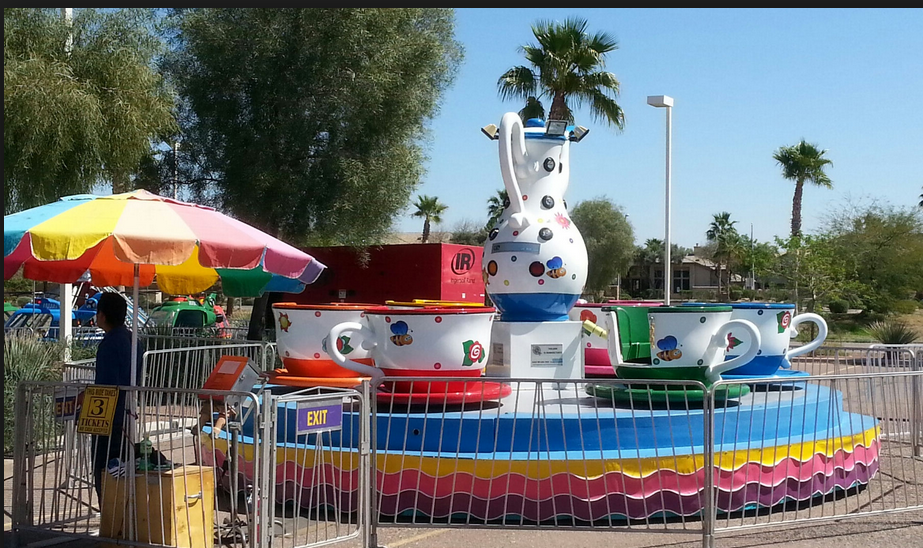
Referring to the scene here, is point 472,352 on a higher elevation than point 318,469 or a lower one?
higher

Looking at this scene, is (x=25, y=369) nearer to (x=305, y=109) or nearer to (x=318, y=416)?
(x=318, y=416)

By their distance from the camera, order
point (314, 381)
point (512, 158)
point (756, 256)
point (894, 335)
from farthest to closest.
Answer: point (756, 256), point (894, 335), point (512, 158), point (314, 381)

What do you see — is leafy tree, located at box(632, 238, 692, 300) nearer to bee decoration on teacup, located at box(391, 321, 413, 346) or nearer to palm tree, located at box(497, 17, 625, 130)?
palm tree, located at box(497, 17, 625, 130)

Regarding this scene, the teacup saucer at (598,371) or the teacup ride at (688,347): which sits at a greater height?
the teacup ride at (688,347)

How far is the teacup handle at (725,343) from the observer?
7.58 m

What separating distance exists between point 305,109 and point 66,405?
11927mm

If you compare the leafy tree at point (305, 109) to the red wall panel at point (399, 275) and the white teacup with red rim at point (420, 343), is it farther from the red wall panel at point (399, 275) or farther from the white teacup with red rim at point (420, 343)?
the white teacup with red rim at point (420, 343)

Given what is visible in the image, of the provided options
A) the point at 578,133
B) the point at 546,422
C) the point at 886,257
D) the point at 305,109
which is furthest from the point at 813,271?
the point at 546,422

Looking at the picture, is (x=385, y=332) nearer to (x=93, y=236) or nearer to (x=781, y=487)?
(x=93, y=236)

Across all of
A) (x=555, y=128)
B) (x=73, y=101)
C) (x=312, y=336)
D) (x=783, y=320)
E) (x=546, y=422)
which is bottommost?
(x=546, y=422)

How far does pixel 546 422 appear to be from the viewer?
6.83 metres

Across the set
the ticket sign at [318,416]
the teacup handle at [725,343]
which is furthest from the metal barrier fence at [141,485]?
the teacup handle at [725,343]

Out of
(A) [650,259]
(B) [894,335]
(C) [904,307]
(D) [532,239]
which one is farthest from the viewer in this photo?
(A) [650,259]

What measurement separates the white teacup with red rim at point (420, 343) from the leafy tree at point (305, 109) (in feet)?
33.3
